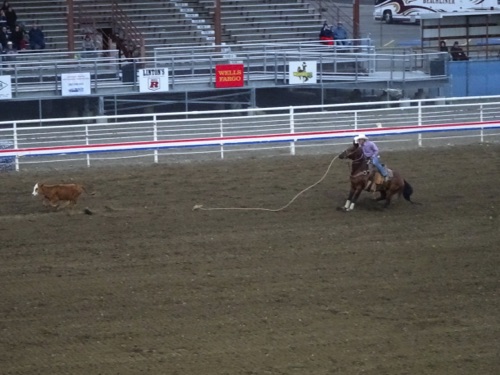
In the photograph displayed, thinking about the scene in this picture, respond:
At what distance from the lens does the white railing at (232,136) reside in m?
19.1

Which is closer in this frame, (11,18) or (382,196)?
(382,196)

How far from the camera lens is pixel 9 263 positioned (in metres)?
12.4

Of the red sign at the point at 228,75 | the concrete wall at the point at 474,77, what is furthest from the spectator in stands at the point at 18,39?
the concrete wall at the point at 474,77

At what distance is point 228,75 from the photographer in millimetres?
25141

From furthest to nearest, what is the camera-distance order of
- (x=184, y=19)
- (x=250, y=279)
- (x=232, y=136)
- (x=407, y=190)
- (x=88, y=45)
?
1. (x=184, y=19)
2. (x=88, y=45)
3. (x=232, y=136)
4. (x=407, y=190)
5. (x=250, y=279)

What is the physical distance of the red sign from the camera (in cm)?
2502

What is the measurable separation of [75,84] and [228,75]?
3.70 meters

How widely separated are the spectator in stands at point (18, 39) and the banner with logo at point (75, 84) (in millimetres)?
3239

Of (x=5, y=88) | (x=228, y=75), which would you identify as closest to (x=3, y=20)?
(x=5, y=88)

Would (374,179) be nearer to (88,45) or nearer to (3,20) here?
(88,45)

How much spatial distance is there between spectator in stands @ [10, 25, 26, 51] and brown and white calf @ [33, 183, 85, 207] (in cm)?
1263

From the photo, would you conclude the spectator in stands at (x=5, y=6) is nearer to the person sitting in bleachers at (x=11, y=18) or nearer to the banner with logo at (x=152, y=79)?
the person sitting in bleachers at (x=11, y=18)

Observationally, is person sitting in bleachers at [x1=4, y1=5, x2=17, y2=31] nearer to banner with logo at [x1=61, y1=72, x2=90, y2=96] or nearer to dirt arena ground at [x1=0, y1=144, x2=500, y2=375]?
banner with logo at [x1=61, y1=72, x2=90, y2=96]

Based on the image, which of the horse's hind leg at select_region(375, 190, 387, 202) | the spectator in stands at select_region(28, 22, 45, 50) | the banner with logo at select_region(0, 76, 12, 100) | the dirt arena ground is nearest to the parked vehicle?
the spectator in stands at select_region(28, 22, 45, 50)
